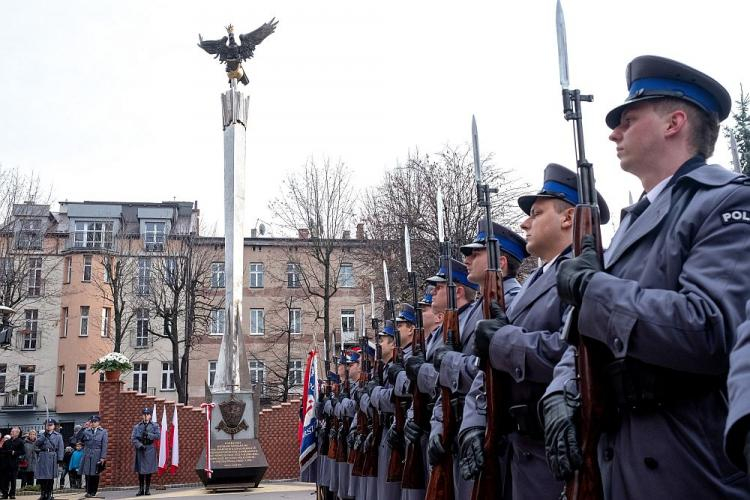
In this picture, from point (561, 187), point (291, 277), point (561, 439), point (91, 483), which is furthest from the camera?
point (291, 277)

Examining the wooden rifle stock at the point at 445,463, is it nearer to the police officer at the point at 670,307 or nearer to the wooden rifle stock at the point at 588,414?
the police officer at the point at 670,307

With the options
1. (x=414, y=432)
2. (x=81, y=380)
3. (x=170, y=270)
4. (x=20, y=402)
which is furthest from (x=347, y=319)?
(x=414, y=432)

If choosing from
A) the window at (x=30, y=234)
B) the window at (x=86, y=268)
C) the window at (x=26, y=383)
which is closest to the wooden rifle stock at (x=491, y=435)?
the window at (x=30, y=234)

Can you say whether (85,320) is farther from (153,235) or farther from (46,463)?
(46,463)

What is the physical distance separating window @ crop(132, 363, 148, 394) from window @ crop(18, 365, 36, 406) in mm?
5938

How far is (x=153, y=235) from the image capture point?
49062 millimetres

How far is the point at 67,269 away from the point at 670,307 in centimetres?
4976

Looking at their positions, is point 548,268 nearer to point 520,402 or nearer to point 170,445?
point 520,402

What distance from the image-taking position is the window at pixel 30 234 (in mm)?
31745

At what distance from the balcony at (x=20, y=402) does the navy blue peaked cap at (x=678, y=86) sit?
49510mm

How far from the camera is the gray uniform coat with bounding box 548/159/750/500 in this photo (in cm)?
219

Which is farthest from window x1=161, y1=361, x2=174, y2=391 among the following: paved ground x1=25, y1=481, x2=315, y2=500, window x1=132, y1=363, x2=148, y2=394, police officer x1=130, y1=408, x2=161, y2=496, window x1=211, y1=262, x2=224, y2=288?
police officer x1=130, y1=408, x2=161, y2=496

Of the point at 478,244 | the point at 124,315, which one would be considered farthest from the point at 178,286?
the point at 478,244

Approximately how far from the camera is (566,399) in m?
2.69
